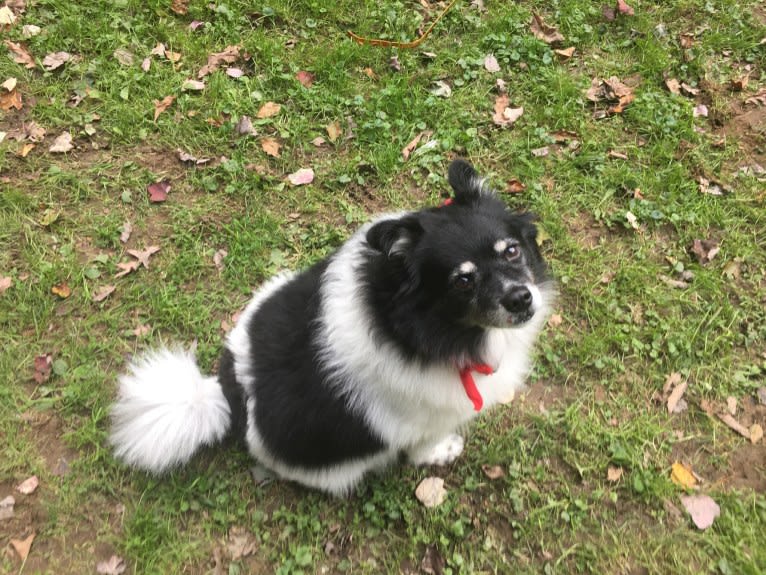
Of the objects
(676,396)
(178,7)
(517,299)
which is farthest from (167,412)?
(178,7)

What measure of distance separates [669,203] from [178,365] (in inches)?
140

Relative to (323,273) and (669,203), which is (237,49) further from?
(669,203)

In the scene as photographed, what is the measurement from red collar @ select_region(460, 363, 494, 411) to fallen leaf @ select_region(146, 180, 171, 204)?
2717 mm

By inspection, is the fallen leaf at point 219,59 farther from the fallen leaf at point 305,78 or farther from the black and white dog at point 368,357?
the black and white dog at point 368,357

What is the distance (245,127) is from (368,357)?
103 inches

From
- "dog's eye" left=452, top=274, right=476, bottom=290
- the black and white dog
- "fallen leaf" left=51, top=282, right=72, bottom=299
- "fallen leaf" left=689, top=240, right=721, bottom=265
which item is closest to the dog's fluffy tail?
the black and white dog

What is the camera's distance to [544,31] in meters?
4.74

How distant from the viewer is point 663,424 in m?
3.18

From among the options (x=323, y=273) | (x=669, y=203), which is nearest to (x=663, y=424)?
(x=669, y=203)

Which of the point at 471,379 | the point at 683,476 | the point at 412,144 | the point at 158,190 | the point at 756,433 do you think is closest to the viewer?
the point at 471,379

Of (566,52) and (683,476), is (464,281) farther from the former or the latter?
(566,52)

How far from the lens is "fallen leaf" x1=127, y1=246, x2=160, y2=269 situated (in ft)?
11.9

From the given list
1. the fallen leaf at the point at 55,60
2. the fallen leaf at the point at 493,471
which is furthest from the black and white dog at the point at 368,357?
the fallen leaf at the point at 55,60

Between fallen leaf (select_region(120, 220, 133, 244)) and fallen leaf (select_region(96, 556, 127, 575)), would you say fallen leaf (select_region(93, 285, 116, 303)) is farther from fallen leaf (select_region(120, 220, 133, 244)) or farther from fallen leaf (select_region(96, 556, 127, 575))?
fallen leaf (select_region(96, 556, 127, 575))
